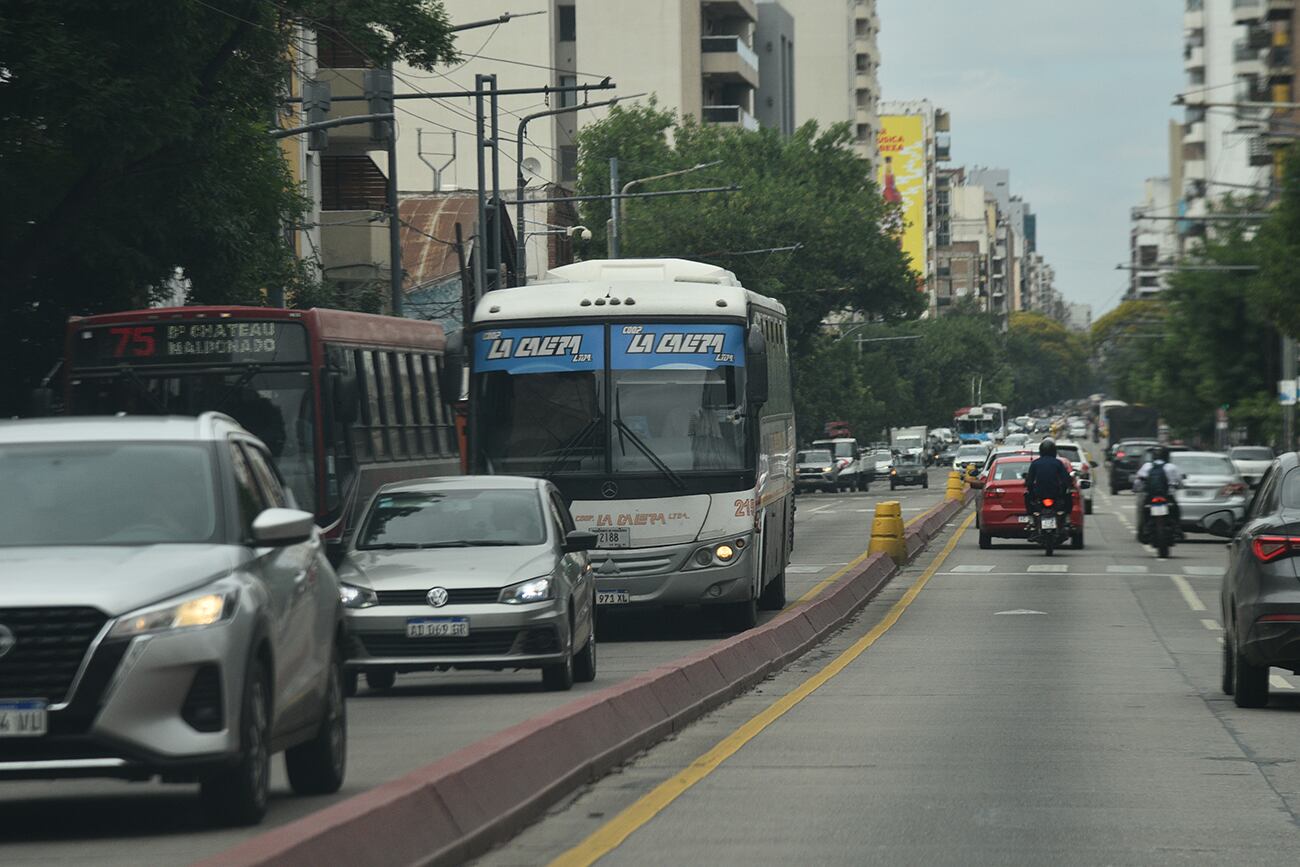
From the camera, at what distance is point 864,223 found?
81750mm

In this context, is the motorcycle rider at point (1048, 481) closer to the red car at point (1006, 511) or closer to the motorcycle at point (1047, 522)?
the motorcycle at point (1047, 522)

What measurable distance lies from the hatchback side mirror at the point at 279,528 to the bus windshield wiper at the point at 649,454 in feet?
40.4

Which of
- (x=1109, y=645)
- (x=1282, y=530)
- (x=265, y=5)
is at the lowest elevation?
(x=1109, y=645)

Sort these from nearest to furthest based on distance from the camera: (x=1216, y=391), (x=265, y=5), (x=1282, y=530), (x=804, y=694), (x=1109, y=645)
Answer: (x=1282, y=530) < (x=804, y=694) < (x=1109, y=645) < (x=265, y=5) < (x=1216, y=391)

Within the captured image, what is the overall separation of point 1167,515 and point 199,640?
3157 centimetres

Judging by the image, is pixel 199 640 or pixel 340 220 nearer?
pixel 199 640

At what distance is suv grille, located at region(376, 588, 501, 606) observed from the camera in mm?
15820

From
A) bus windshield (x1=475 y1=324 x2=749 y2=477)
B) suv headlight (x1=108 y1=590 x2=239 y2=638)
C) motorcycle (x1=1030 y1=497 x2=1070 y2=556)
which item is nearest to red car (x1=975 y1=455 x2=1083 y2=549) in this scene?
motorcycle (x1=1030 y1=497 x2=1070 y2=556)

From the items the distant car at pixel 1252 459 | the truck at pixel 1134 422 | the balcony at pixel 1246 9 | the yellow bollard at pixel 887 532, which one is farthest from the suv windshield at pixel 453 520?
the balcony at pixel 1246 9

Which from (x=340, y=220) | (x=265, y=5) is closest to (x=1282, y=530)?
(x=265, y=5)

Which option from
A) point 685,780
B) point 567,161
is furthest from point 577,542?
point 567,161

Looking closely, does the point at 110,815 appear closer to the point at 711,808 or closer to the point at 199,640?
the point at 199,640

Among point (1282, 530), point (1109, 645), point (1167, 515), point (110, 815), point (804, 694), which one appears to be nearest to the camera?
point (110, 815)

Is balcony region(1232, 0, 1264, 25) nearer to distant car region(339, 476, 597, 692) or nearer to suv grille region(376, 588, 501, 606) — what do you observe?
distant car region(339, 476, 597, 692)
